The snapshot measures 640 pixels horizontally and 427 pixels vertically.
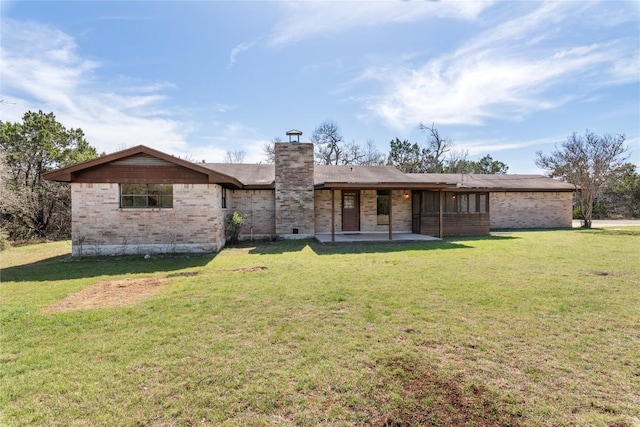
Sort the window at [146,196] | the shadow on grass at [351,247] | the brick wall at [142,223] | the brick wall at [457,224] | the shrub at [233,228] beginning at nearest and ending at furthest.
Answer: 1. the brick wall at [142,223]
2. the window at [146,196]
3. the shadow on grass at [351,247]
4. the shrub at [233,228]
5. the brick wall at [457,224]

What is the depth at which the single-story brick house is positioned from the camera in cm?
1024

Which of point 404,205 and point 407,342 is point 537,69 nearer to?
point 404,205

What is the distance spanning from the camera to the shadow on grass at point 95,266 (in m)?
7.64

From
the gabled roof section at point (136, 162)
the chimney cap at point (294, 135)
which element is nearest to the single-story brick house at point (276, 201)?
the gabled roof section at point (136, 162)

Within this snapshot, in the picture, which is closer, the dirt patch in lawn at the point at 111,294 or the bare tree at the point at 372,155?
the dirt patch in lawn at the point at 111,294

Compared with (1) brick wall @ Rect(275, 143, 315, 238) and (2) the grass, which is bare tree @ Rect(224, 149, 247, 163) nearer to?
(1) brick wall @ Rect(275, 143, 315, 238)

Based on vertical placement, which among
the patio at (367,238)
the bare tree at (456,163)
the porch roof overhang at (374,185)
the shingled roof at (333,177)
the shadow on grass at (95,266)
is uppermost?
the bare tree at (456,163)

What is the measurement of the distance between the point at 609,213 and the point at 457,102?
84.2 feet

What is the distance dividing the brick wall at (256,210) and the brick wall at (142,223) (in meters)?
3.61

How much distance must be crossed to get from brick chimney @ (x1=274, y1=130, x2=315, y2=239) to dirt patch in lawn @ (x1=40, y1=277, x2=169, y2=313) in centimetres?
747

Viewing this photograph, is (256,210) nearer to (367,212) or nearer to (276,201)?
(276,201)

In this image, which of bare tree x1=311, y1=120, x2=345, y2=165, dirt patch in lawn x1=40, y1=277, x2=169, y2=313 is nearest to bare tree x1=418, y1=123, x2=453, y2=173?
bare tree x1=311, y1=120, x2=345, y2=165

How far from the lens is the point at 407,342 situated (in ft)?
12.1

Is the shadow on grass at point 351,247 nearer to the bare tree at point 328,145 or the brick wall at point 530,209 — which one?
the brick wall at point 530,209
